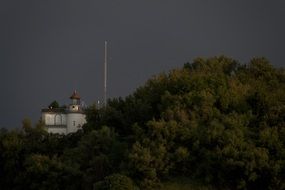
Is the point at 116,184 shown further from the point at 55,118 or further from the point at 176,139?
the point at 55,118

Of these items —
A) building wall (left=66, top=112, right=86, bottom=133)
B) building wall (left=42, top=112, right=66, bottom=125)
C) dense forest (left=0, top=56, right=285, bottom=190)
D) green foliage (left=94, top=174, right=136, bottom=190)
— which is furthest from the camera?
building wall (left=42, top=112, right=66, bottom=125)

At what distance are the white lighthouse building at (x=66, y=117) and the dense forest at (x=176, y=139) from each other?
2623 centimetres

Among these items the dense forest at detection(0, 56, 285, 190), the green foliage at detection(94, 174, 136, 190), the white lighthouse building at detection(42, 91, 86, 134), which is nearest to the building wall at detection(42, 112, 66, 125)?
the white lighthouse building at detection(42, 91, 86, 134)

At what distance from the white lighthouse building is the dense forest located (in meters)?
26.2

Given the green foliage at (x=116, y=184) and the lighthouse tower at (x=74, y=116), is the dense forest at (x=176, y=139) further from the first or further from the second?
Result: the lighthouse tower at (x=74, y=116)

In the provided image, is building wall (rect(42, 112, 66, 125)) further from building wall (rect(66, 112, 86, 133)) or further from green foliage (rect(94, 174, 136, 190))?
green foliage (rect(94, 174, 136, 190))

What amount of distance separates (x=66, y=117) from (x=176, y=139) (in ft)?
129

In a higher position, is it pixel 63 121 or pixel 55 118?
pixel 55 118

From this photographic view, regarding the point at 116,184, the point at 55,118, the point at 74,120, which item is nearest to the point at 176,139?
the point at 116,184

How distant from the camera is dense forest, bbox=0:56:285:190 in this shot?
1676 inches

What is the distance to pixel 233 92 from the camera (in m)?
46.8

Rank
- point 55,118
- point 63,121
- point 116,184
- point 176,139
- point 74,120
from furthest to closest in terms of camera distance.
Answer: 1. point 55,118
2. point 63,121
3. point 74,120
4. point 176,139
5. point 116,184

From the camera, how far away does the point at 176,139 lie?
45156mm

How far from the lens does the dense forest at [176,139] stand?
4256 cm
